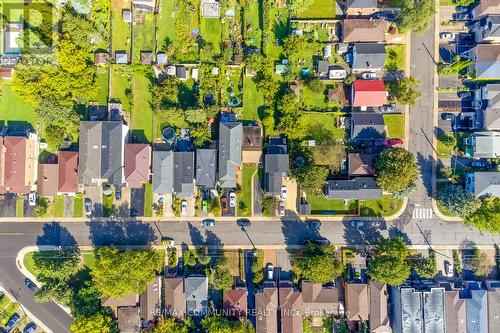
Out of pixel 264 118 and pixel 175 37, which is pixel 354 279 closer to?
pixel 264 118

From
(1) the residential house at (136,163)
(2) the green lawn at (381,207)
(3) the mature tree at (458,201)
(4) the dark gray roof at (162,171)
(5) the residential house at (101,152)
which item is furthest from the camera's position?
(2) the green lawn at (381,207)

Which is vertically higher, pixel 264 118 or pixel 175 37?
pixel 175 37

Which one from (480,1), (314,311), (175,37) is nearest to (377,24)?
(480,1)

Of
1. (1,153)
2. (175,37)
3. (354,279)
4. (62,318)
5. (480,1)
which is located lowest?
(62,318)

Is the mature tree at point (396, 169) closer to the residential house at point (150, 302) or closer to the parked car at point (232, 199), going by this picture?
the parked car at point (232, 199)

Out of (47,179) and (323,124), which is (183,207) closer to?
(47,179)

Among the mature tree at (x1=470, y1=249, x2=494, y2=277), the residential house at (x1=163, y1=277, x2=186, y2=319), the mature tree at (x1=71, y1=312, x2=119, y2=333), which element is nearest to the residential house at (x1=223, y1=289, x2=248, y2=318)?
the residential house at (x1=163, y1=277, x2=186, y2=319)

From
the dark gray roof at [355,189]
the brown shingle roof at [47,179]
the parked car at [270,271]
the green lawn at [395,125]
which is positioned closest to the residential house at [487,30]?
Answer: the green lawn at [395,125]

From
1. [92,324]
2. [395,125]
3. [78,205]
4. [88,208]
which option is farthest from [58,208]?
[395,125]

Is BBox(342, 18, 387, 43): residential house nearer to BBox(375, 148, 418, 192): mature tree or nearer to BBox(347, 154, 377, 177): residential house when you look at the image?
BBox(375, 148, 418, 192): mature tree
